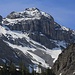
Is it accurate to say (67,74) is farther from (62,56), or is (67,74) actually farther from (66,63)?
(62,56)

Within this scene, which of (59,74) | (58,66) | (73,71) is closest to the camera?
(73,71)

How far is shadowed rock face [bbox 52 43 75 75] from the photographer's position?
363 ft

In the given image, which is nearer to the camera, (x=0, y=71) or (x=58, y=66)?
(x=0, y=71)

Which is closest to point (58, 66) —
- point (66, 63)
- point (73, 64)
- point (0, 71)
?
point (66, 63)

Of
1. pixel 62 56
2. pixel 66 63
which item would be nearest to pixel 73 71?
pixel 66 63

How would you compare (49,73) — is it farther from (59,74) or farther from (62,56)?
(62,56)

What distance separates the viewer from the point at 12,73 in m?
112

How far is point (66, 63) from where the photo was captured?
121 metres

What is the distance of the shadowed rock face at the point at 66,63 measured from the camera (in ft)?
363

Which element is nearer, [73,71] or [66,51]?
[73,71]

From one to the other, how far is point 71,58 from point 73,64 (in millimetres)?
7800

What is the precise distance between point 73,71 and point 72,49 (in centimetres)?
2137

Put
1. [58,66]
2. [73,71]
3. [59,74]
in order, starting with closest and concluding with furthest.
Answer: [73,71] < [59,74] < [58,66]

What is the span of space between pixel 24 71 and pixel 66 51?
84.3ft
